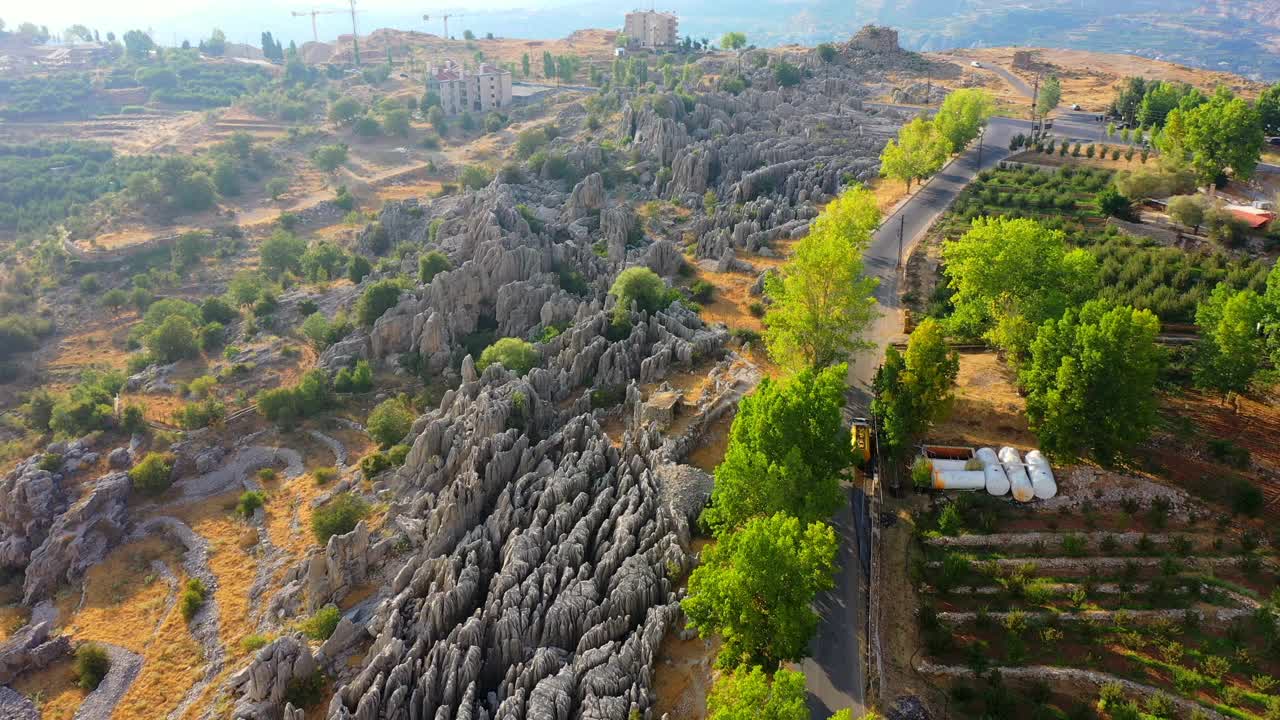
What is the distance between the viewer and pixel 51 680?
33.4m

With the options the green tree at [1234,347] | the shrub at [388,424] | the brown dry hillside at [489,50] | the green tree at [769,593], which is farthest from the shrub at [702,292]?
the brown dry hillside at [489,50]

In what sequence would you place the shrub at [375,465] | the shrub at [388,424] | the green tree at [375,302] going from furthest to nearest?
1. the green tree at [375,302]
2. the shrub at [388,424]
3. the shrub at [375,465]

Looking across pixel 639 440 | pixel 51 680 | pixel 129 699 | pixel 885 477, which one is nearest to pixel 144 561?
pixel 51 680

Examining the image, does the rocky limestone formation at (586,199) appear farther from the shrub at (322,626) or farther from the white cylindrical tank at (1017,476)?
the shrub at (322,626)

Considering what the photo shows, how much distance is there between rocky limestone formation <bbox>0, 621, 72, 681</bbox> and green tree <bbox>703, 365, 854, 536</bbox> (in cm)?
2969

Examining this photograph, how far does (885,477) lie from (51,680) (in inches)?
1516

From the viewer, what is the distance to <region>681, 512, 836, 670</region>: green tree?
81.7 feet

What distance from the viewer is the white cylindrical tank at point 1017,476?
34.3m

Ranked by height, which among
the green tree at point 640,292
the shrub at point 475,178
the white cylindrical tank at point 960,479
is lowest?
the white cylindrical tank at point 960,479

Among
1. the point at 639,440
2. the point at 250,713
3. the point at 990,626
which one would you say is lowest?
the point at 250,713

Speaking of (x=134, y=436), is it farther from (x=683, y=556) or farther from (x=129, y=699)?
(x=683, y=556)

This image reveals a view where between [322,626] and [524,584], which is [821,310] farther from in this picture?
[322,626]

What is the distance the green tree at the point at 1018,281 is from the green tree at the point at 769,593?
888 inches

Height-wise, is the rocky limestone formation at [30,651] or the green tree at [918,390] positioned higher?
the green tree at [918,390]
